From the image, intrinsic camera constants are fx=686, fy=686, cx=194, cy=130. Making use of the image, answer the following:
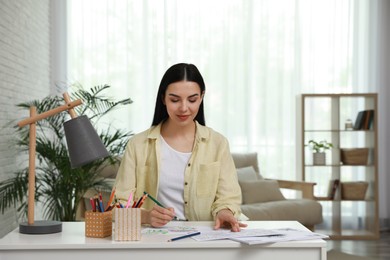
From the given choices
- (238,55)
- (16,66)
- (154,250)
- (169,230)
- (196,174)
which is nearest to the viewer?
(154,250)

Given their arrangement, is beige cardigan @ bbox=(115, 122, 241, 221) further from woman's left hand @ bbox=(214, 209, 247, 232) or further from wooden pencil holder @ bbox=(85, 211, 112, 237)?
wooden pencil holder @ bbox=(85, 211, 112, 237)

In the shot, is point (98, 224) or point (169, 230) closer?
point (98, 224)

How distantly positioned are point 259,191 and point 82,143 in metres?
4.29

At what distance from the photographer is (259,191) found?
6.56 m

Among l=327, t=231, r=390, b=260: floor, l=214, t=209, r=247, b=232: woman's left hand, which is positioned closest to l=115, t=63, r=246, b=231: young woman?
l=214, t=209, r=247, b=232: woman's left hand

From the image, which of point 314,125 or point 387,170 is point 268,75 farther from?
point 387,170

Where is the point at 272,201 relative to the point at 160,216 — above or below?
below

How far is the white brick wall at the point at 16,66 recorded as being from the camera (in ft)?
17.3

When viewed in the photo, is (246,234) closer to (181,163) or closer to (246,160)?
(181,163)

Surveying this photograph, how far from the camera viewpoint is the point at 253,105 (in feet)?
24.8

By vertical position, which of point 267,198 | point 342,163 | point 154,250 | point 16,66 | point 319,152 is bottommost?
point 267,198

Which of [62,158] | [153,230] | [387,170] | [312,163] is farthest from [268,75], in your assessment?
[153,230]

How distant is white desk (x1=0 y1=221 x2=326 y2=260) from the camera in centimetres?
225

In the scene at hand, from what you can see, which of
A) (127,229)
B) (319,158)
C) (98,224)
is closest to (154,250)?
(127,229)
